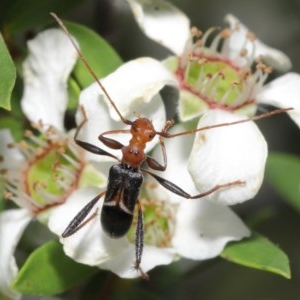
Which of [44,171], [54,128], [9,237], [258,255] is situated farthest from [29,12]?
[258,255]

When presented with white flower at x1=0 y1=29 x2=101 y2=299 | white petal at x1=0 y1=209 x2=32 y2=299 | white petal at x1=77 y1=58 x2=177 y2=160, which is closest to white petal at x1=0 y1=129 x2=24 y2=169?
white flower at x1=0 y1=29 x2=101 y2=299

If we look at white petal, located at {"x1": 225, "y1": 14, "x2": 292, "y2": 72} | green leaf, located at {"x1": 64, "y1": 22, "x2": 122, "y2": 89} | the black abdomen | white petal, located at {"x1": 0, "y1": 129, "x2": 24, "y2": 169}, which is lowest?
white petal, located at {"x1": 0, "y1": 129, "x2": 24, "y2": 169}

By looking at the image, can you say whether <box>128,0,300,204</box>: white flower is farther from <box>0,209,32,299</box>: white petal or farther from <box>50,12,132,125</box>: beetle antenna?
<box>0,209,32,299</box>: white petal

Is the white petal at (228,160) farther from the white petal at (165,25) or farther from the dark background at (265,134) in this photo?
the dark background at (265,134)

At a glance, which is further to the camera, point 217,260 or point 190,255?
point 217,260

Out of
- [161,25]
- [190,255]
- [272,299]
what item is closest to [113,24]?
[161,25]

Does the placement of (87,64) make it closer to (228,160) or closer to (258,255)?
(228,160)

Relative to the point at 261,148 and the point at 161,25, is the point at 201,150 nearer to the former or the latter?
the point at 261,148
